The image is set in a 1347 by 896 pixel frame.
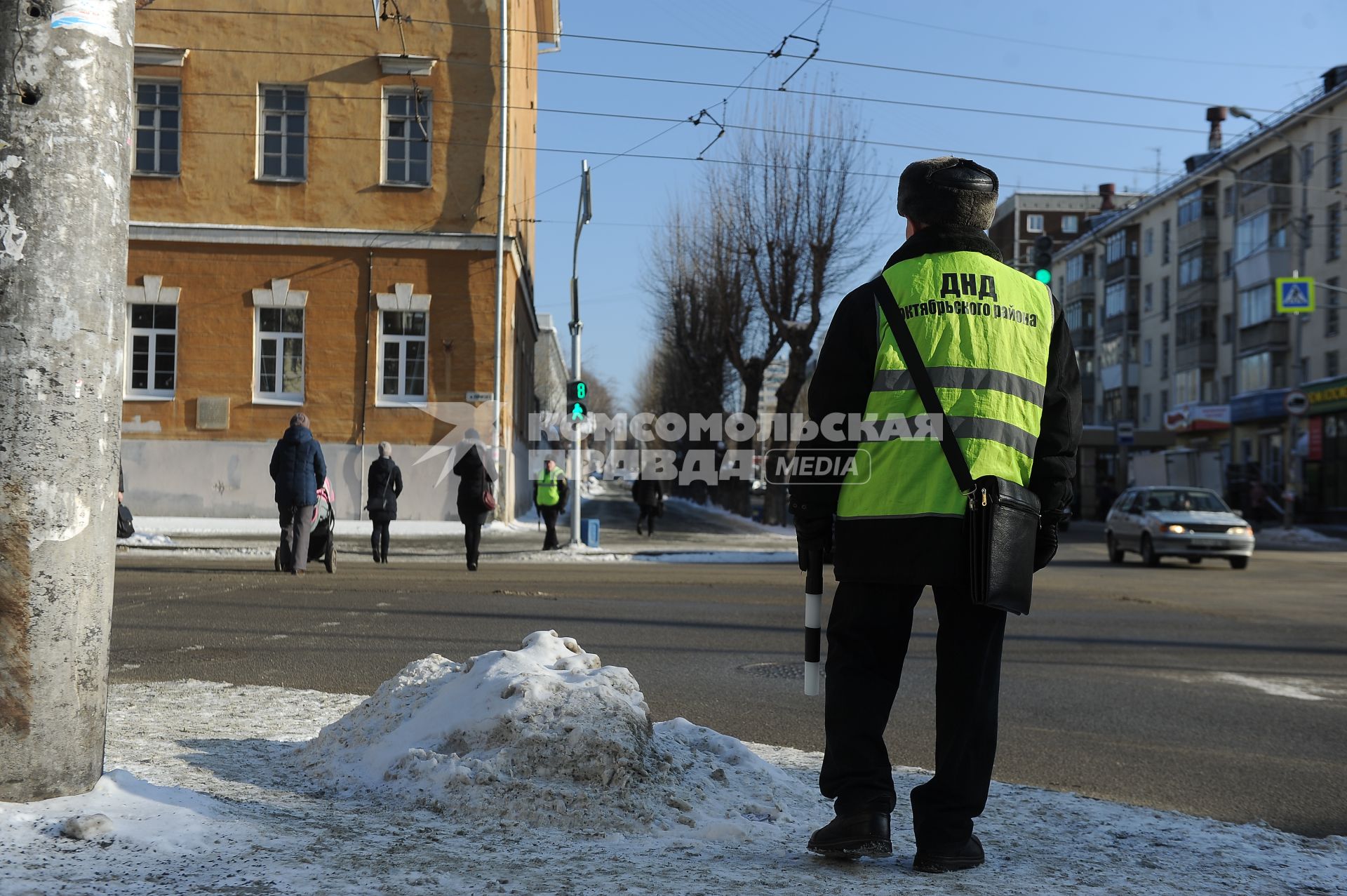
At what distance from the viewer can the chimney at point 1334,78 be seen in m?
46.0

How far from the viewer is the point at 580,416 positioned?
74.3 ft

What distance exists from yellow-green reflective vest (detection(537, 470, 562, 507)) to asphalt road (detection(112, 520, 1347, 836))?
5857 mm

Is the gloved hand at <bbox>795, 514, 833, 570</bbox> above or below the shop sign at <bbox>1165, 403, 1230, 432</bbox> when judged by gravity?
below

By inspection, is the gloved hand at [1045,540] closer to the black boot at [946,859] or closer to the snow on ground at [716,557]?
the black boot at [946,859]

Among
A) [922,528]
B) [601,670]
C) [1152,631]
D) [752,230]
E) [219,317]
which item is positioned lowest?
[1152,631]

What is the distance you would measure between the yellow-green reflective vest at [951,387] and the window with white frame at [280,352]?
25.8m

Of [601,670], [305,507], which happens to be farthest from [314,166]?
[601,670]

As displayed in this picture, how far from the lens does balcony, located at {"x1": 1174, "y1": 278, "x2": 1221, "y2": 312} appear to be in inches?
2384

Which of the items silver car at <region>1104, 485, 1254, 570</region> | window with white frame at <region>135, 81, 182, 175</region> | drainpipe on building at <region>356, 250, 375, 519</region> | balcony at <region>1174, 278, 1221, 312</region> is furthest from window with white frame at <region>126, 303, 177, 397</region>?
balcony at <region>1174, 278, 1221, 312</region>

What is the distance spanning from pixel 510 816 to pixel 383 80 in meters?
26.6

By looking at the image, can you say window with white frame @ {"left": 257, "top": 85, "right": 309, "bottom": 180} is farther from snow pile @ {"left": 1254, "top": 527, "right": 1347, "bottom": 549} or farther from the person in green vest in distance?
snow pile @ {"left": 1254, "top": 527, "right": 1347, "bottom": 549}

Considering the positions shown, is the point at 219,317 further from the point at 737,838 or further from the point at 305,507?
the point at 737,838

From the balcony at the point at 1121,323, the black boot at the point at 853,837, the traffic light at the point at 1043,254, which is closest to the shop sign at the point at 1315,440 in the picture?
the balcony at the point at 1121,323

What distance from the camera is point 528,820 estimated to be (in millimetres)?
3738
